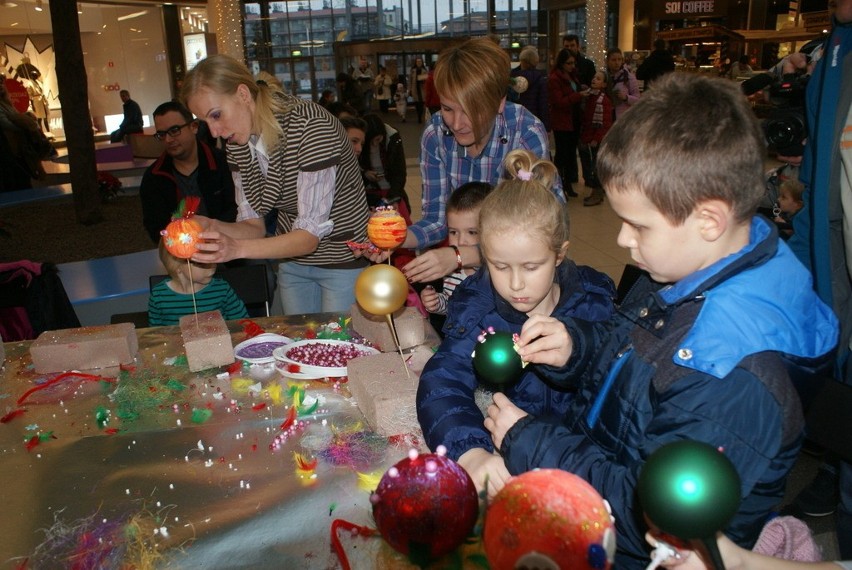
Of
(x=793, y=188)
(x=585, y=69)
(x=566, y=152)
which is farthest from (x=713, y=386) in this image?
(x=585, y=69)

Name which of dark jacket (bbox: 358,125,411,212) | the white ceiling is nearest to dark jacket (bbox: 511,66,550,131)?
dark jacket (bbox: 358,125,411,212)

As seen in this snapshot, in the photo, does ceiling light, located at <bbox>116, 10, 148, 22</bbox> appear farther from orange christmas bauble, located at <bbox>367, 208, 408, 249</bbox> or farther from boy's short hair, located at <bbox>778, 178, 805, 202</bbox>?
orange christmas bauble, located at <bbox>367, 208, 408, 249</bbox>

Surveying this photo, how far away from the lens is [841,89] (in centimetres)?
210

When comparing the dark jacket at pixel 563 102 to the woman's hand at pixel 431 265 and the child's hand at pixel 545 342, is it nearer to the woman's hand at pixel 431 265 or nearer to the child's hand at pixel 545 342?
the woman's hand at pixel 431 265

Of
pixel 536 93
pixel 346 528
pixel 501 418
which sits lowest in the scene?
pixel 346 528

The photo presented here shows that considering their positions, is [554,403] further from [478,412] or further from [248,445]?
[248,445]

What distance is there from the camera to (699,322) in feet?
3.61

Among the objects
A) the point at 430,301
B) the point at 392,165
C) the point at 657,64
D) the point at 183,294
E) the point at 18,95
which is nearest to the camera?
the point at 430,301

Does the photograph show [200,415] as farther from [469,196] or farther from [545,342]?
[469,196]

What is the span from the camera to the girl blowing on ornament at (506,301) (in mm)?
1527

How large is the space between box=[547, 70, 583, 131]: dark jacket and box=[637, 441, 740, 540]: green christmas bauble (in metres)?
8.03

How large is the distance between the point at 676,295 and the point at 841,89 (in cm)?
141

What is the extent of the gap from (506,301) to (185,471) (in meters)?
0.90

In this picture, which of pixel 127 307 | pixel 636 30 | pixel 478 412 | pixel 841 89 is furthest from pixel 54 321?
pixel 636 30
